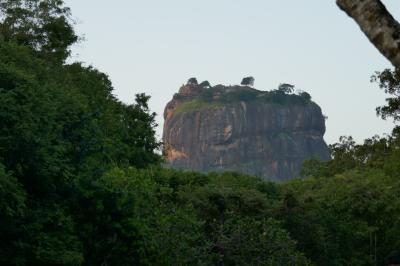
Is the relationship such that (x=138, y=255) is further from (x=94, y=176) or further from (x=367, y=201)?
(x=367, y=201)

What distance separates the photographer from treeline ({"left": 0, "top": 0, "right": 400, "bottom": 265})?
21611 millimetres

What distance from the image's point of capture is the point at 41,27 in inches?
2119

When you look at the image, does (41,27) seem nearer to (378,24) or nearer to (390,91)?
(390,91)

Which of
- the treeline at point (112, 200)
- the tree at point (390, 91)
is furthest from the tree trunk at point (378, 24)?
the tree at point (390, 91)

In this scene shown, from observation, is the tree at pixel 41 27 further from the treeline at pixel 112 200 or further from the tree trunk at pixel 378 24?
the tree trunk at pixel 378 24

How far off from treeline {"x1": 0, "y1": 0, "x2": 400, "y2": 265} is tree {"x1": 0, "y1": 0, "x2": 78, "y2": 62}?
0.26 feet

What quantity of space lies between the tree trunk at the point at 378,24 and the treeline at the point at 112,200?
16.8 metres

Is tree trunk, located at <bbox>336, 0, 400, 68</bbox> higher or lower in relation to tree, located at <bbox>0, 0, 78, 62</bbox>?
lower

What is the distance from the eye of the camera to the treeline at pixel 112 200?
70.9 ft

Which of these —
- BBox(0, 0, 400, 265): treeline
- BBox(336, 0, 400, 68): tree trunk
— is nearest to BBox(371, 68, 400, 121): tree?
BBox(0, 0, 400, 265): treeline

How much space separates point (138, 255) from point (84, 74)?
31.2 meters

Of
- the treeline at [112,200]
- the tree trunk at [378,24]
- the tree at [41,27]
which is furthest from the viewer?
the tree at [41,27]

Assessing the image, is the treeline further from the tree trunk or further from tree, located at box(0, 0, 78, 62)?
the tree trunk

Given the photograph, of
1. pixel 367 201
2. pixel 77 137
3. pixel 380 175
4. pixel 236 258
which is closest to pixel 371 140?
pixel 380 175
